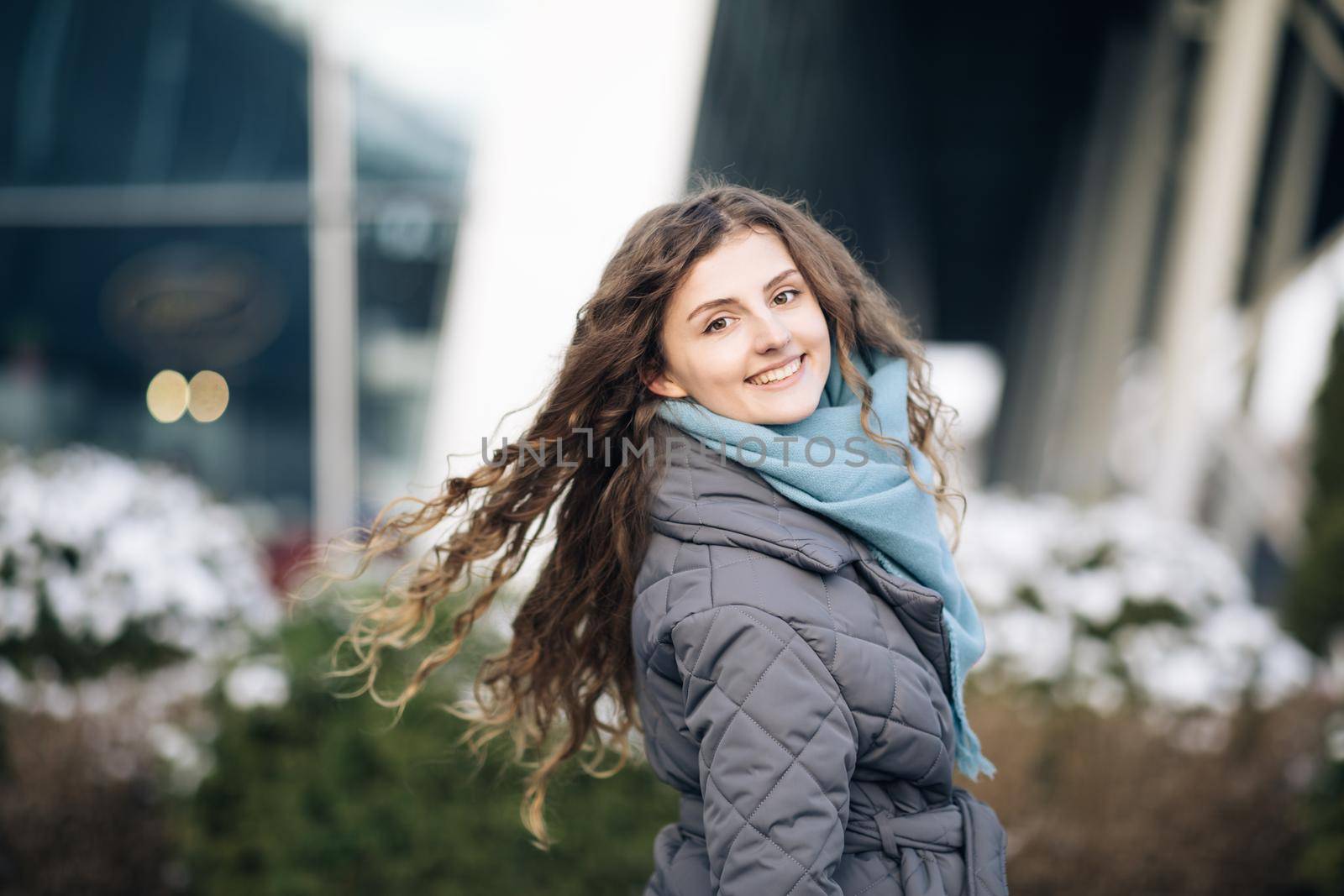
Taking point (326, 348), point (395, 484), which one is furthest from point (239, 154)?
point (395, 484)

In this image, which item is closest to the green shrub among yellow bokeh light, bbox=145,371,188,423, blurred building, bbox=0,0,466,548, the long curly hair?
the long curly hair

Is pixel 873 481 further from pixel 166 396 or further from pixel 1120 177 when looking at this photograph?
pixel 1120 177

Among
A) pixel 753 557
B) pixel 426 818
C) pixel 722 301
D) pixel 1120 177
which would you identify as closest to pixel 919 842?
pixel 753 557

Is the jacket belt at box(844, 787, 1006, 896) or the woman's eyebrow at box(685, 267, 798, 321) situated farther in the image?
the woman's eyebrow at box(685, 267, 798, 321)

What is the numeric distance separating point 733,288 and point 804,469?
1.07ft

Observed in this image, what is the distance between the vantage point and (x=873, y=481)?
1700mm

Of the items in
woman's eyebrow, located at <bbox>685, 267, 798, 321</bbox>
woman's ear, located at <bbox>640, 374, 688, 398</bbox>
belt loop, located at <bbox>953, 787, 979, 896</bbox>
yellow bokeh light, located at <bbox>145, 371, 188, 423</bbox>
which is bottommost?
yellow bokeh light, located at <bbox>145, 371, 188, 423</bbox>

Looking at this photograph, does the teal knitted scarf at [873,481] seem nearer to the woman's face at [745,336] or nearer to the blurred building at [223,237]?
the woman's face at [745,336]

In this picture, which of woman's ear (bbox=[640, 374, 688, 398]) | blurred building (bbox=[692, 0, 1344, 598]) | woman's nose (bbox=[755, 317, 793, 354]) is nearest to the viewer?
woman's nose (bbox=[755, 317, 793, 354])

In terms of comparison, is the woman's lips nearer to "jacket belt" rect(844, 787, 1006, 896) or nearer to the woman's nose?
the woman's nose

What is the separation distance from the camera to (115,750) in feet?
11.7

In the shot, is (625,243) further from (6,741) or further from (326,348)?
(326,348)

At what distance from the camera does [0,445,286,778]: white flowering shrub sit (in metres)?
3.67

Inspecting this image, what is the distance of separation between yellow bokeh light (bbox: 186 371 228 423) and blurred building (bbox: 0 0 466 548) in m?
0.05
